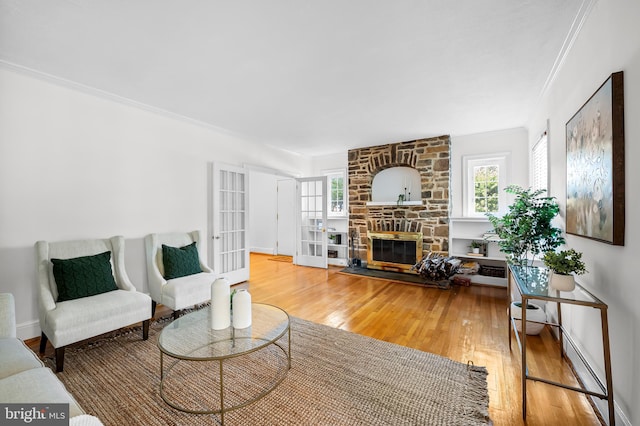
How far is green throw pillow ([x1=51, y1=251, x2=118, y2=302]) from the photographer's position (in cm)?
247

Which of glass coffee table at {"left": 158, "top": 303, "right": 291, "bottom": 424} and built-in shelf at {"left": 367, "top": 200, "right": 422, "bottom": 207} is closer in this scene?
glass coffee table at {"left": 158, "top": 303, "right": 291, "bottom": 424}

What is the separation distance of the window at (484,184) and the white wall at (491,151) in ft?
0.27

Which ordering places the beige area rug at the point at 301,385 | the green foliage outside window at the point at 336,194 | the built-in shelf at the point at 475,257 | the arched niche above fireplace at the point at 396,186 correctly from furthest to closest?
the green foliage outside window at the point at 336,194 → the arched niche above fireplace at the point at 396,186 → the built-in shelf at the point at 475,257 → the beige area rug at the point at 301,385

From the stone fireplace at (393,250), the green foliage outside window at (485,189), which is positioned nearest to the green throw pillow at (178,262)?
the stone fireplace at (393,250)

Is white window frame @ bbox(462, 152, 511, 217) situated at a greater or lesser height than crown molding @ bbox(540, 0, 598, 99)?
lesser

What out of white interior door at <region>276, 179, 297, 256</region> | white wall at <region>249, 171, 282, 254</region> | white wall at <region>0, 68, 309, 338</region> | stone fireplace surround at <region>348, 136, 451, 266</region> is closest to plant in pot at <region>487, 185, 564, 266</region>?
stone fireplace surround at <region>348, 136, 451, 266</region>

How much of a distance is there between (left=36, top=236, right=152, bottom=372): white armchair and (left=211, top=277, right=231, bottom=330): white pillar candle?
41.1 inches

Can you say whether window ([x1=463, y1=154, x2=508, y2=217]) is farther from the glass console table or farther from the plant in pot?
the glass console table

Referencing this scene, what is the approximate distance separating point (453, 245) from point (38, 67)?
5.93 m

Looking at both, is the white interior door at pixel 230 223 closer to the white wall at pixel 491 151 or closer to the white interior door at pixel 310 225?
the white interior door at pixel 310 225

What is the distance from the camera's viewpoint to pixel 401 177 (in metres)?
5.69

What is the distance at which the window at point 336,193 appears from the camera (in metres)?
6.45

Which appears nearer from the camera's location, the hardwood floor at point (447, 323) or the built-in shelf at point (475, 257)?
the hardwood floor at point (447, 323)

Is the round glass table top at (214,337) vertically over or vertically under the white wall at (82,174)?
under
